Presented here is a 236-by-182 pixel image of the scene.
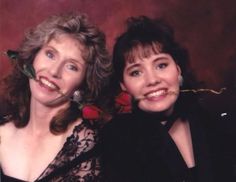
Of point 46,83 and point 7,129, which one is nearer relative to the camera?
point 46,83

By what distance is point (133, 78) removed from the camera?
138cm

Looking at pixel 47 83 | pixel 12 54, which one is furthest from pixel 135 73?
pixel 12 54

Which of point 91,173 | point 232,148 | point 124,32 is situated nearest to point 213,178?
point 232,148

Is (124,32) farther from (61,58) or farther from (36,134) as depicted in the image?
(36,134)

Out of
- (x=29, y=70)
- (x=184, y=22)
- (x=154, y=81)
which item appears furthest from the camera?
(x=184, y=22)

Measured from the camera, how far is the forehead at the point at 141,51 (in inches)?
53.2

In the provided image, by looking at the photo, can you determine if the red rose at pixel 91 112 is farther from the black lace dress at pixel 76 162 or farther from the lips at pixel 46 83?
the lips at pixel 46 83

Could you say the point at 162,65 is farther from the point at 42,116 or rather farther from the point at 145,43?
the point at 42,116

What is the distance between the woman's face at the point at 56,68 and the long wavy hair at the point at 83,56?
25mm

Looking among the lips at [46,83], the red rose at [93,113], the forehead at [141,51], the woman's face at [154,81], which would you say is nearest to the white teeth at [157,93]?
the woman's face at [154,81]

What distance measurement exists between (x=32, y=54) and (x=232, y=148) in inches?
30.4

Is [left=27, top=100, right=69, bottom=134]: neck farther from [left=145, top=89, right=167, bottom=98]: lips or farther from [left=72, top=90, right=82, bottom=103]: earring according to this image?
[left=145, top=89, right=167, bottom=98]: lips

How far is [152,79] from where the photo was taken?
4.37 feet

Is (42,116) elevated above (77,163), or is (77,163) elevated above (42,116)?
(42,116)
